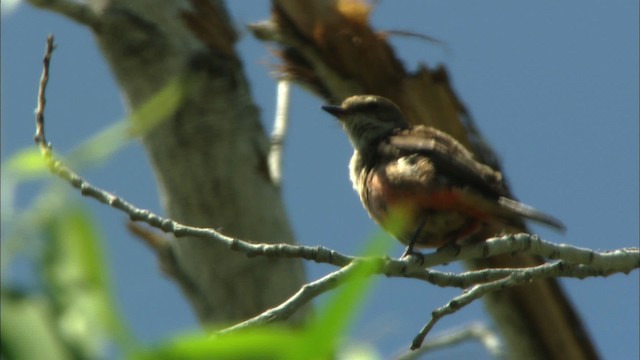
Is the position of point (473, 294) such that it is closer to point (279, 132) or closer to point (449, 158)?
point (449, 158)

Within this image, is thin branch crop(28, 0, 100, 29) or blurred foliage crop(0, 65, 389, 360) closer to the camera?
blurred foliage crop(0, 65, 389, 360)

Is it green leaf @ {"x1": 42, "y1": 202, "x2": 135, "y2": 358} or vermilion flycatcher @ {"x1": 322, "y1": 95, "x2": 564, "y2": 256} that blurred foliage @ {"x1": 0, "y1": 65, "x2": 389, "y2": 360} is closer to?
green leaf @ {"x1": 42, "y1": 202, "x2": 135, "y2": 358}

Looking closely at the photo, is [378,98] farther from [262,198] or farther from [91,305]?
[91,305]

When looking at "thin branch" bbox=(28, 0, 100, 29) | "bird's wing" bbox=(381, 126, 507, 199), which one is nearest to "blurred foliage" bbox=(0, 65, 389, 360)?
"bird's wing" bbox=(381, 126, 507, 199)

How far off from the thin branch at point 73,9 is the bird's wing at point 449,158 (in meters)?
2.09

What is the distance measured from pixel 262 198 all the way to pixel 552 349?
1.94 meters

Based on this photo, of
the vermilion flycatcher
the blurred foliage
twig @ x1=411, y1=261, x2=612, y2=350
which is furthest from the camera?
the vermilion flycatcher

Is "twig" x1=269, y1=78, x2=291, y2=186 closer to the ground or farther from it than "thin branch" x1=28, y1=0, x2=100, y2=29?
closer to the ground

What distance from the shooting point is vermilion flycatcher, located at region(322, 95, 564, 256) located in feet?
14.9

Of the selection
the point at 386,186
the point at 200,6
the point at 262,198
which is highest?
the point at 200,6

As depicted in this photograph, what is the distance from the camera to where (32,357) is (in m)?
0.70

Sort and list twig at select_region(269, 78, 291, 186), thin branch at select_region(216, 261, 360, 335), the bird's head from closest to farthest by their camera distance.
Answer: thin branch at select_region(216, 261, 360, 335), the bird's head, twig at select_region(269, 78, 291, 186)

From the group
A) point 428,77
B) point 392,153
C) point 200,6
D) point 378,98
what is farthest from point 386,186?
point 200,6

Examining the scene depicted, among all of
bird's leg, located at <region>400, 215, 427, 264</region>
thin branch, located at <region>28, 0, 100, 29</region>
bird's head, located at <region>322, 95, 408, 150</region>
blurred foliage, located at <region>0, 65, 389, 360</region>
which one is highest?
thin branch, located at <region>28, 0, 100, 29</region>
